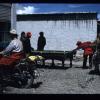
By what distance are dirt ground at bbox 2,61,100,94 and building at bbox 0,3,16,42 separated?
612cm

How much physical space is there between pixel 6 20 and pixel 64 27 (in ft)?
18.7

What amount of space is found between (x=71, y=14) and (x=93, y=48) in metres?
9.17

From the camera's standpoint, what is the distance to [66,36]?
24188mm

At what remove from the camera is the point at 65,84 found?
10.7m

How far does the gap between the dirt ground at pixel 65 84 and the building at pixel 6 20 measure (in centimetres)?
612

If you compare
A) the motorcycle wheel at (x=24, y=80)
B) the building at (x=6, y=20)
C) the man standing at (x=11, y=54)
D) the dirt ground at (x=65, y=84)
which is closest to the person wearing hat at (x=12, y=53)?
the man standing at (x=11, y=54)

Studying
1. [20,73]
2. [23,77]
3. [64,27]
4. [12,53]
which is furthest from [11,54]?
[64,27]

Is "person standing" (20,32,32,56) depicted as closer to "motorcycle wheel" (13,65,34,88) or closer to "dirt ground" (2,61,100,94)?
"dirt ground" (2,61,100,94)

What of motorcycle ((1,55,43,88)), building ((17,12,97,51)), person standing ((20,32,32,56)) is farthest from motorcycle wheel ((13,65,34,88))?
building ((17,12,97,51))

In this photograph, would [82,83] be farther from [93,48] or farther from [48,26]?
[48,26]

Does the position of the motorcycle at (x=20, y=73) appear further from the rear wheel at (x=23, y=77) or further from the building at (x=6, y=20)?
→ the building at (x=6, y=20)

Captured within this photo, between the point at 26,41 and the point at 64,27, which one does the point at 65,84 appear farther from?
the point at 64,27
